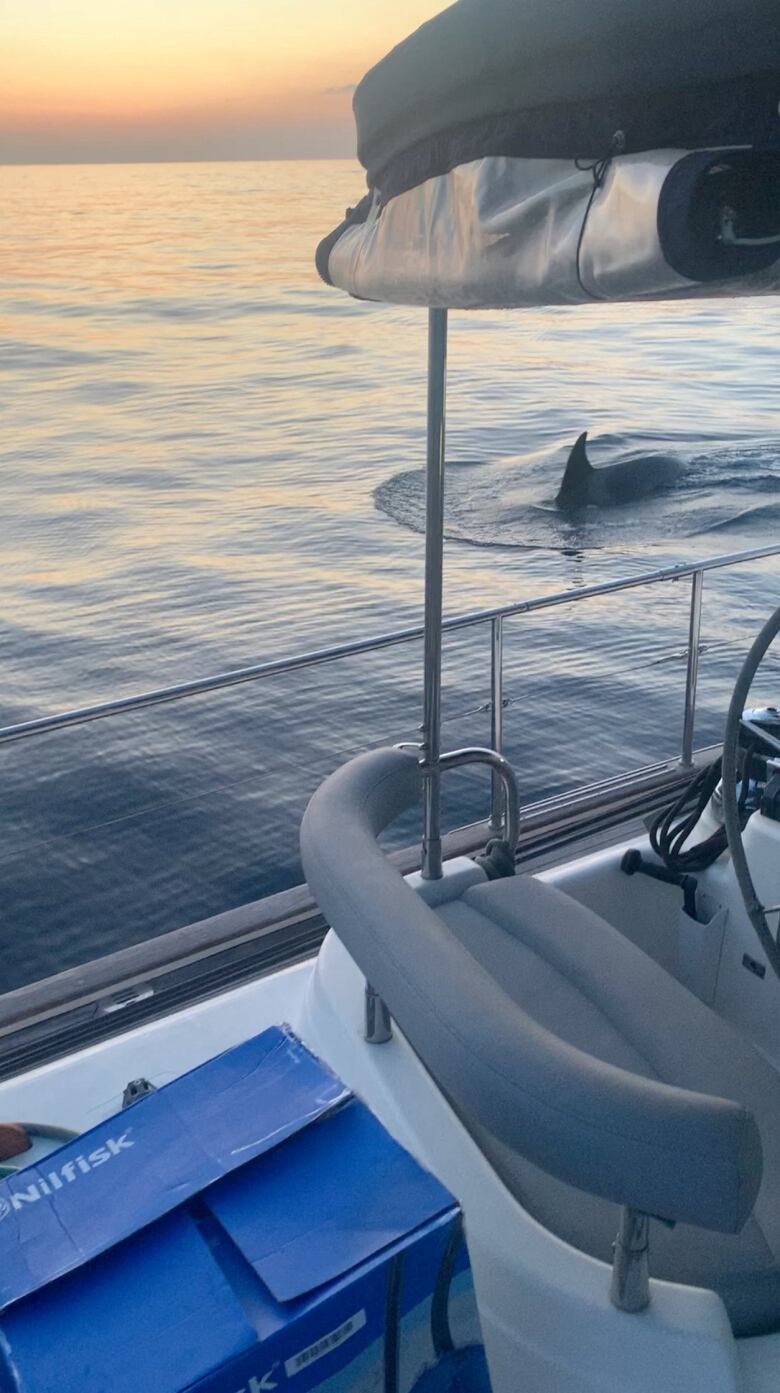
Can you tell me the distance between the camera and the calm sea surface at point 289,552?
6422 millimetres

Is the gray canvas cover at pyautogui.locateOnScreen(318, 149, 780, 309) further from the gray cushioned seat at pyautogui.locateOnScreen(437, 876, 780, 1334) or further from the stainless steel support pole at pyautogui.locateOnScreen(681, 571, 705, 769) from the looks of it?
the stainless steel support pole at pyautogui.locateOnScreen(681, 571, 705, 769)

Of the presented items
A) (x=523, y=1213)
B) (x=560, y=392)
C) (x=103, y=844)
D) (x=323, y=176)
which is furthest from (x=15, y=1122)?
(x=323, y=176)

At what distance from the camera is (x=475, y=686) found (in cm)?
841

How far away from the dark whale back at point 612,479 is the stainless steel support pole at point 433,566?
17.1 m

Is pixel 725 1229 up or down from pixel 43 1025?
up

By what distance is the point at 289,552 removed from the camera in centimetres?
1477

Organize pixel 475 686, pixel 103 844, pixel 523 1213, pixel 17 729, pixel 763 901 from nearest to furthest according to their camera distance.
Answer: pixel 523 1213 < pixel 763 901 < pixel 17 729 < pixel 103 844 < pixel 475 686

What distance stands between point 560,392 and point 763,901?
26.6 m

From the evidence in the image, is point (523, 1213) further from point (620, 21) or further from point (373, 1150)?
point (620, 21)

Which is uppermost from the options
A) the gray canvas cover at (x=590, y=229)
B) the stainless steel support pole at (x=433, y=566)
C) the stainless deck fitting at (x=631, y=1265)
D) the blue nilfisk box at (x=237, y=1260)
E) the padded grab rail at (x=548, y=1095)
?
the gray canvas cover at (x=590, y=229)

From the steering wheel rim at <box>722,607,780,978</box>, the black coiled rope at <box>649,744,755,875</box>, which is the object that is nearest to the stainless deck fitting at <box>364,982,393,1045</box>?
the steering wheel rim at <box>722,607,780,978</box>

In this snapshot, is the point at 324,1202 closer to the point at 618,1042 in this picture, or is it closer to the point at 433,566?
the point at 618,1042

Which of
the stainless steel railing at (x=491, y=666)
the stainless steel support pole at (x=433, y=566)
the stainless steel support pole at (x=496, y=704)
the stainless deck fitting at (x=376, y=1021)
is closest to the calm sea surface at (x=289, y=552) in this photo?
the stainless steel railing at (x=491, y=666)

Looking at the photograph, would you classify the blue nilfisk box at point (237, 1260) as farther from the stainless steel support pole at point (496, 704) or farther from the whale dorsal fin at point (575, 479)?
the whale dorsal fin at point (575, 479)
